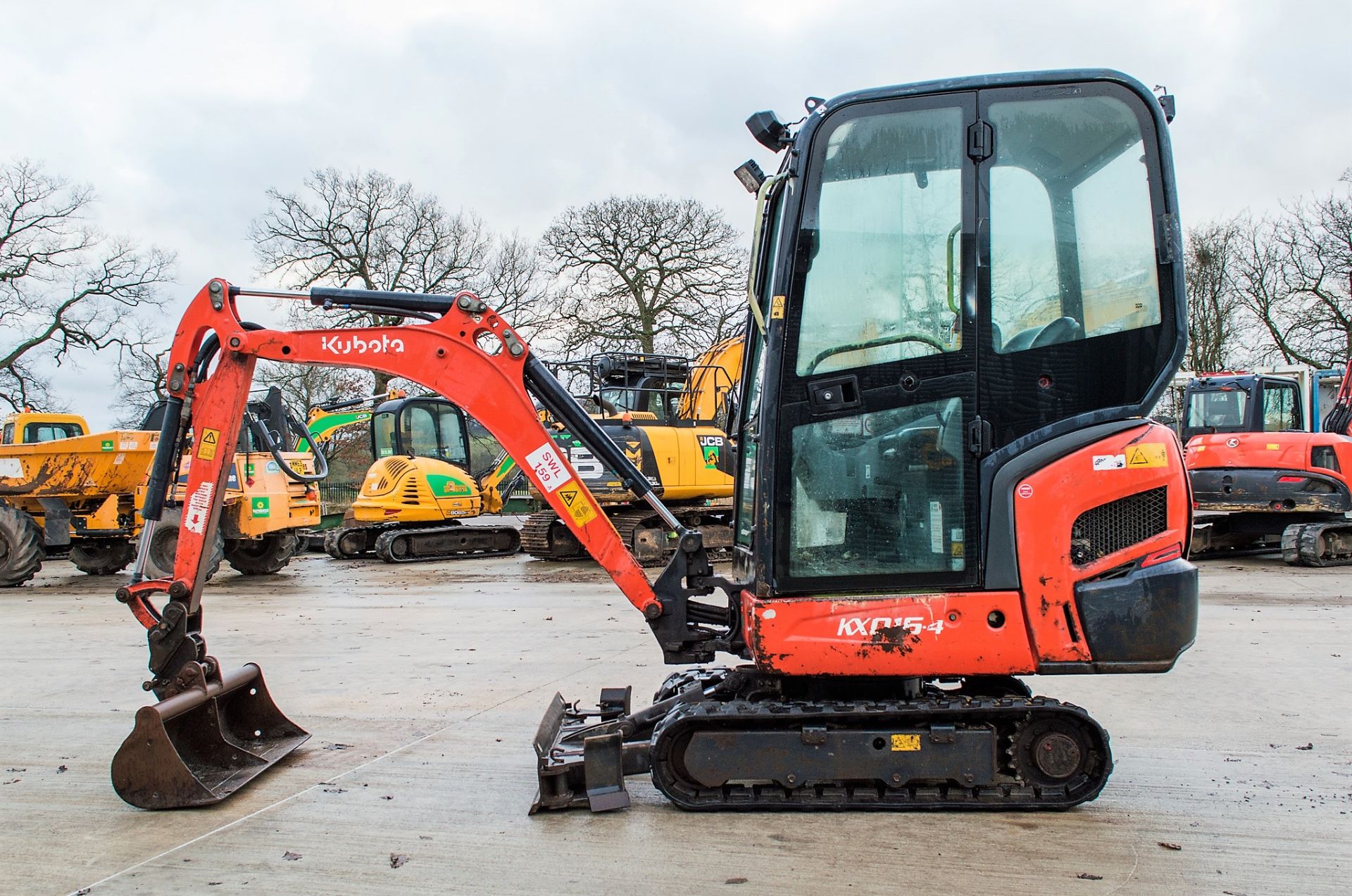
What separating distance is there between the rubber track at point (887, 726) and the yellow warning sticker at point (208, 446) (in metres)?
2.58

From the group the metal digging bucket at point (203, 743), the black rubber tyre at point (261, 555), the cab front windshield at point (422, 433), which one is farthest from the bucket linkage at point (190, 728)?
the cab front windshield at point (422, 433)

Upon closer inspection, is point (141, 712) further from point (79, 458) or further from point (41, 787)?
point (79, 458)

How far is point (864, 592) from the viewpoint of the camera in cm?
394

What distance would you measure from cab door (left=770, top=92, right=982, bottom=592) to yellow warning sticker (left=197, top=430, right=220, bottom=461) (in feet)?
9.13

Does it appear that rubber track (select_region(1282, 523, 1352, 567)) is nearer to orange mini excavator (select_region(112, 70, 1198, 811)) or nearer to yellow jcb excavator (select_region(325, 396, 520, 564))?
orange mini excavator (select_region(112, 70, 1198, 811))

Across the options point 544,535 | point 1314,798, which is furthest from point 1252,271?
point 1314,798

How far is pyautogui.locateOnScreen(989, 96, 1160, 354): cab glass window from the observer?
12.8 ft

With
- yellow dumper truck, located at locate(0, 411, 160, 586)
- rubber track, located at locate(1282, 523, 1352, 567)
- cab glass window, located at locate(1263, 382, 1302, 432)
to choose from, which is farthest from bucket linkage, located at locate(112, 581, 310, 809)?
cab glass window, located at locate(1263, 382, 1302, 432)

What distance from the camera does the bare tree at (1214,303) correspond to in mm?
32938

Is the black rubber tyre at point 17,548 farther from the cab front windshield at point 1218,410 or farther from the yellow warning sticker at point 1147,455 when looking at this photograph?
the cab front windshield at point 1218,410

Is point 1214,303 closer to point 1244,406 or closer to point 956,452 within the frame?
point 1244,406

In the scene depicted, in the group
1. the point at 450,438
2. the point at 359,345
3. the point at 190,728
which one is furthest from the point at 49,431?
the point at 359,345

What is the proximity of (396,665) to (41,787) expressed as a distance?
2857 mm

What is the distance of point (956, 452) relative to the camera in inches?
154
